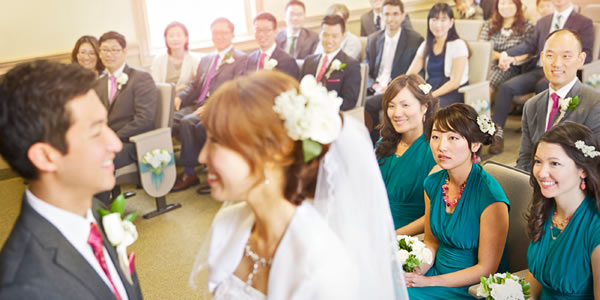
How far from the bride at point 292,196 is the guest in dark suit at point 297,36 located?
16.8 ft

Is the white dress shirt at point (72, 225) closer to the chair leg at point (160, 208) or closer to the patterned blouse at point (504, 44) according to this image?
the chair leg at point (160, 208)

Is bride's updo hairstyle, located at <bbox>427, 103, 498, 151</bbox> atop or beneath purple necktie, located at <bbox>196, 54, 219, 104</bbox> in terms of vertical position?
atop

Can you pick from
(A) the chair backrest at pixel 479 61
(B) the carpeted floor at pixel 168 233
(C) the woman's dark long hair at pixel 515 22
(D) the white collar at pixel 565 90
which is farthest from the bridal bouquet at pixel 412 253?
(C) the woman's dark long hair at pixel 515 22

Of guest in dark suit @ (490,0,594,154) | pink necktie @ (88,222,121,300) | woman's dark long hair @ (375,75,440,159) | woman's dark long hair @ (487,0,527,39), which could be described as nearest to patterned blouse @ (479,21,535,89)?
woman's dark long hair @ (487,0,527,39)

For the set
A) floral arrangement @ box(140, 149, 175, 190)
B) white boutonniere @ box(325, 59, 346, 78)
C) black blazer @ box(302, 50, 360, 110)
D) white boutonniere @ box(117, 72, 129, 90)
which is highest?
white boutonniere @ box(117, 72, 129, 90)

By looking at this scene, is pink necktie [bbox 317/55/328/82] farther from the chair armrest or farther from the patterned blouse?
the chair armrest

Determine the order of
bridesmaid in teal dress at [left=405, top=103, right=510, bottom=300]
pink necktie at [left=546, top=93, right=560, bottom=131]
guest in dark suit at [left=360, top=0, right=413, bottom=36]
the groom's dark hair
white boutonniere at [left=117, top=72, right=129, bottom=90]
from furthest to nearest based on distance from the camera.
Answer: guest in dark suit at [left=360, top=0, right=413, bottom=36]
white boutonniere at [left=117, top=72, right=129, bottom=90]
pink necktie at [left=546, top=93, right=560, bottom=131]
bridesmaid in teal dress at [left=405, top=103, right=510, bottom=300]
the groom's dark hair

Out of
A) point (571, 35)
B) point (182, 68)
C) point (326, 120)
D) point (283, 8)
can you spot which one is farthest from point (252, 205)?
point (283, 8)

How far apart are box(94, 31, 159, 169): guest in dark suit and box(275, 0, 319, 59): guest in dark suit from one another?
236cm

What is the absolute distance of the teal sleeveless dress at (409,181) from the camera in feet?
9.53

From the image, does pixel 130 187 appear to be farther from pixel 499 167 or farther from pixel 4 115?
pixel 4 115

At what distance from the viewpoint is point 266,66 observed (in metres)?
5.68

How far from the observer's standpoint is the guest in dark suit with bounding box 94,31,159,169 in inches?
177

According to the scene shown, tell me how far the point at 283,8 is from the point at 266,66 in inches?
77.9
